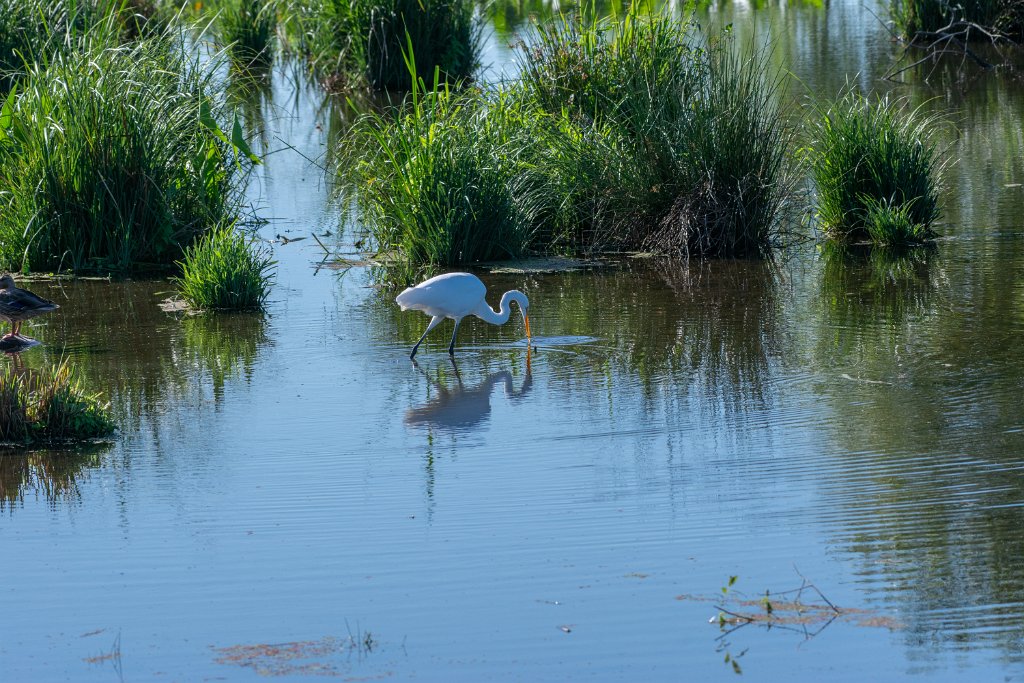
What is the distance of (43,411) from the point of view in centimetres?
705

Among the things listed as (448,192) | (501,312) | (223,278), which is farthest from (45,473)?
(448,192)

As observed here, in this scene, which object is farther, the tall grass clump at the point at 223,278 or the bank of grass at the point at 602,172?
the bank of grass at the point at 602,172

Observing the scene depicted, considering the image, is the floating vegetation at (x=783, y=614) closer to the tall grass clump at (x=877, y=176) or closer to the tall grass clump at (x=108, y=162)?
the tall grass clump at (x=877, y=176)

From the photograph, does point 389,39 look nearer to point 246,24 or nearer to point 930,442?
point 246,24

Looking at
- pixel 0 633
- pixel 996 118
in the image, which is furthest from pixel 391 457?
pixel 996 118

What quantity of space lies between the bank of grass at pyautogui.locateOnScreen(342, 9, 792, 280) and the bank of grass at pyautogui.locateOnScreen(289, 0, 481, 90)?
26.8 feet

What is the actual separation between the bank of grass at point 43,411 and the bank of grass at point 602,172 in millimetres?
4266

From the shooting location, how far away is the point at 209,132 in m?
12.1

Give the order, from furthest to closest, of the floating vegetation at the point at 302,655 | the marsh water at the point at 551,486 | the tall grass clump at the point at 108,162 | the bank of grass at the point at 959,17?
the bank of grass at the point at 959,17 < the tall grass clump at the point at 108,162 < the marsh water at the point at 551,486 < the floating vegetation at the point at 302,655

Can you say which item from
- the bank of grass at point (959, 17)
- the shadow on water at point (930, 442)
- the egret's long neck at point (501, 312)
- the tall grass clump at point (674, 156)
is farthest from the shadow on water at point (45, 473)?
the bank of grass at point (959, 17)

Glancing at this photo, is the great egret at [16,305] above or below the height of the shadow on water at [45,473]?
above

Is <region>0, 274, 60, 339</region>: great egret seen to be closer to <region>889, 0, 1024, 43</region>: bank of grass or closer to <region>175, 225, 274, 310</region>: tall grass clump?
<region>175, 225, 274, 310</region>: tall grass clump

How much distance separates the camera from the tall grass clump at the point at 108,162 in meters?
10.8

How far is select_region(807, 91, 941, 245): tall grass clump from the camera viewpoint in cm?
1138
